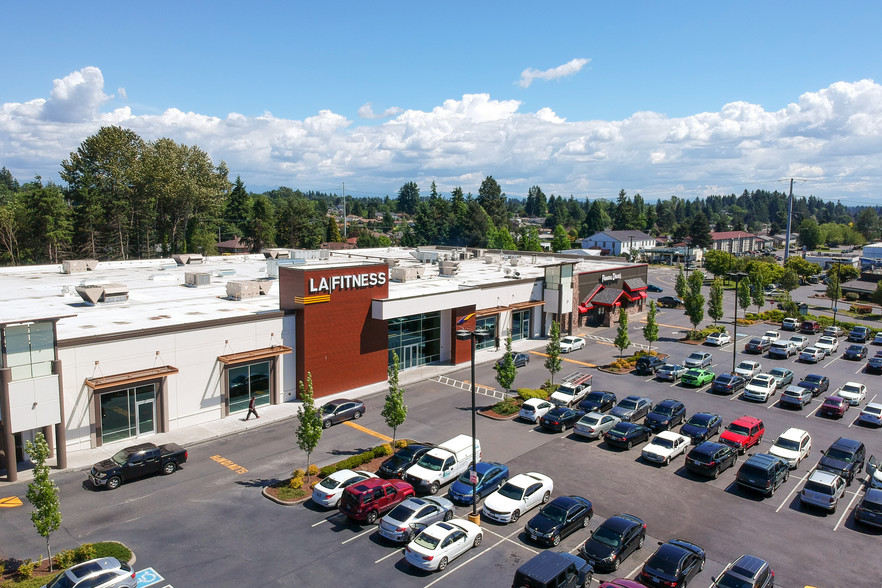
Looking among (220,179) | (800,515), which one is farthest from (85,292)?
(220,179)

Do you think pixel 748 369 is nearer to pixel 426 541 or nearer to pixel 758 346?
pixel 758 346

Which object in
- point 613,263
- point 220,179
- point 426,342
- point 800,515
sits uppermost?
point 220,179

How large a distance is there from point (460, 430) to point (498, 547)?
12501mm

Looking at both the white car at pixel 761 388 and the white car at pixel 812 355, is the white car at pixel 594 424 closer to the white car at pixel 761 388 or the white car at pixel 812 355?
the white car at pixel 761 388

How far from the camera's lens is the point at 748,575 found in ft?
62.8

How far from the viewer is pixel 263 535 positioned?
912 inches

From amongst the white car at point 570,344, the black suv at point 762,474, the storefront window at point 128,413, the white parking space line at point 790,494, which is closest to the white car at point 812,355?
the white car at point 570,344

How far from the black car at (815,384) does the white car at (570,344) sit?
1860 centimetres

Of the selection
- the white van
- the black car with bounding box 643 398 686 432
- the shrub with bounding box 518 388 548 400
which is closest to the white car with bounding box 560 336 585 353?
the shrub with bounding box 518 388 548 400

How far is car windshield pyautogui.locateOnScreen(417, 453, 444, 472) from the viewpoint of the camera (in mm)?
27828

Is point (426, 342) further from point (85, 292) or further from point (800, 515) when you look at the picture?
point (800, 515)

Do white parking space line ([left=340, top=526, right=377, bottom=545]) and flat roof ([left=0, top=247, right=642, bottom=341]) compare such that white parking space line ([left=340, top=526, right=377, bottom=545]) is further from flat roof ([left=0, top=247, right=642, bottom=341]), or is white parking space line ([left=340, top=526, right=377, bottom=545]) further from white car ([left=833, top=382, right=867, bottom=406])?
white car ([left=833, top=382, right=867, bottom=406])

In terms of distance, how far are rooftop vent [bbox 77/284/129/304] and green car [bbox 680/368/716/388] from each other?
140 ft

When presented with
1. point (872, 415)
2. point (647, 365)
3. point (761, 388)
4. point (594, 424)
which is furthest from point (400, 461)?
point (872, 415)
